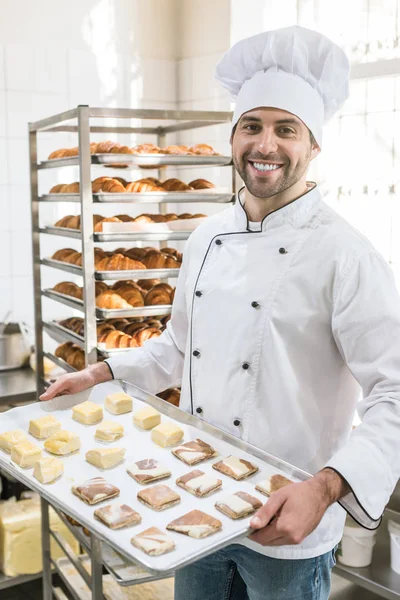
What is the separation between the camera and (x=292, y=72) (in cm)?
155

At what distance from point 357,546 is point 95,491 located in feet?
4.89

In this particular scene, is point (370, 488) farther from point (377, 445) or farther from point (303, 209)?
point (303, 209)

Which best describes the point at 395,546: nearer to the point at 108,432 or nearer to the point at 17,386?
the point at 108,432

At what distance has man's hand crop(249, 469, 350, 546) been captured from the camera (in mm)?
1114

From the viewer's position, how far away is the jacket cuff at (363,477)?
1205 millimetres

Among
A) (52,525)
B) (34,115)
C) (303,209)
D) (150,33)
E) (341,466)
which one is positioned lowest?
(52,525)

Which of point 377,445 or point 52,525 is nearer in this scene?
point 377,445

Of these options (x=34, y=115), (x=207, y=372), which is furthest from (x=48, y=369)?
(x=207, y=372)

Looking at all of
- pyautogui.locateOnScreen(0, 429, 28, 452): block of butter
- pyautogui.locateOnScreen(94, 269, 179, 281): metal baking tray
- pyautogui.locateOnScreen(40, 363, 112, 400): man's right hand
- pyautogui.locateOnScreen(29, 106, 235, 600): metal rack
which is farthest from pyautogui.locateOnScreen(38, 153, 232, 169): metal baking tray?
pyautogui.locateOnScreen(0, 429, 28, 452): block of butter

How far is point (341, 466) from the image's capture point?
120 centimetres

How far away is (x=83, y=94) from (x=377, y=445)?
8.63 ft

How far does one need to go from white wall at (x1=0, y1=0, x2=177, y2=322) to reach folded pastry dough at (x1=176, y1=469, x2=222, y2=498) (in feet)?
6.80

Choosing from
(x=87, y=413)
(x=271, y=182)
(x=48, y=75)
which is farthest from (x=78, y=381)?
(x=48, y=75)

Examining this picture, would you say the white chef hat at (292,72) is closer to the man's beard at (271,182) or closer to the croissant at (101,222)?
the man's beard at (271,182)
